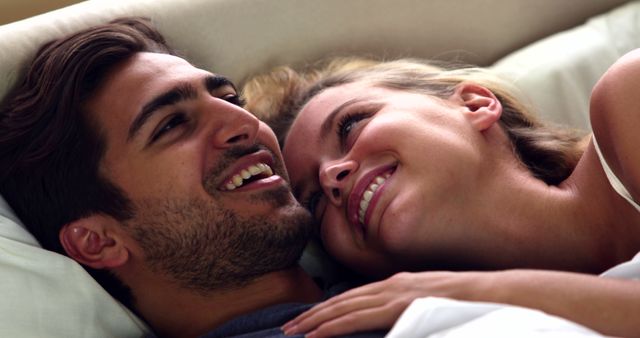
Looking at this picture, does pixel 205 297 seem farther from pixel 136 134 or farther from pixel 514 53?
pixel 514 53

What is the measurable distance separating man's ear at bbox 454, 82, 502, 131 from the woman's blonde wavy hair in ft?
0.09

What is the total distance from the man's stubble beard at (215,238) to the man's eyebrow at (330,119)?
15 cm

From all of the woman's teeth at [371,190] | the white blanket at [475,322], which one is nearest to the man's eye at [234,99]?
the woman's teeth at [371,190]

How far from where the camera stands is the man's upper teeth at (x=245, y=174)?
1.33 meters

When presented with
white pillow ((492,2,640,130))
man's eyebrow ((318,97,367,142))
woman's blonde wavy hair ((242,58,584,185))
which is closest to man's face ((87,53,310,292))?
man's eyebrow ((318,97,367,142))

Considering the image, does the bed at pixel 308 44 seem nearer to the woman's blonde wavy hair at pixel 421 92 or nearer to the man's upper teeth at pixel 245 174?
the woman's blonde wavy hair at pixel 421 92

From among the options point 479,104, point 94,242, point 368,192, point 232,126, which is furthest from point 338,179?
point 94,242

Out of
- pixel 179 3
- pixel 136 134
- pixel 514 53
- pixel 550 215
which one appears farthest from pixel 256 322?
pixel 514 53

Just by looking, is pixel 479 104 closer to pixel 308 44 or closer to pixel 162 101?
pixel 308 44

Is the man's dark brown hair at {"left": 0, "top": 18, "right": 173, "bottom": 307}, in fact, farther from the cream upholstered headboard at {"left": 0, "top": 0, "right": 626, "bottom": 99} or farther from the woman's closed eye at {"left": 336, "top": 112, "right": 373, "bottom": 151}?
the woman's closed eye at {"left": 336, "top": 112, "right": 373, "bottom": 151}

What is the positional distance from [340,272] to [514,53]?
72cm

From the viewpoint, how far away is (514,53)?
6.41ft

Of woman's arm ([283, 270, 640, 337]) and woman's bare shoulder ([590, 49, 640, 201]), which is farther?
woman's bare shoulder ([590, 49, 640, 201])

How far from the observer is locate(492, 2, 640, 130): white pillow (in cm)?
183
